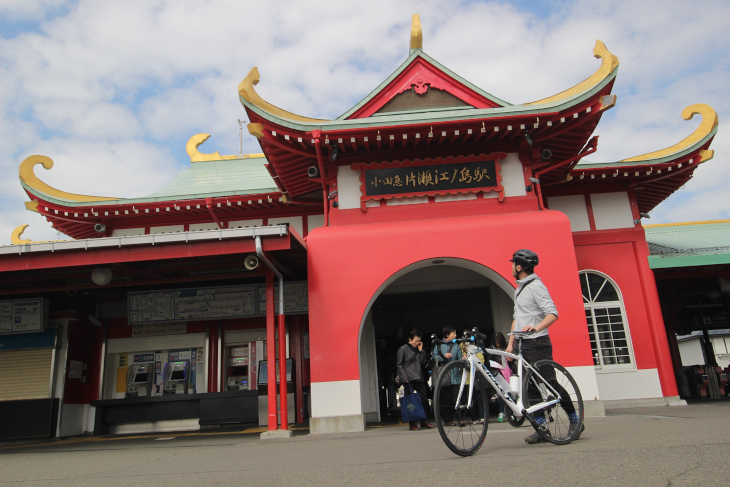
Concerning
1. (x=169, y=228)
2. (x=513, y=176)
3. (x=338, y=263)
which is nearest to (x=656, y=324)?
(x=513, y=176)

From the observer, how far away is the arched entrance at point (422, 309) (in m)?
9.47

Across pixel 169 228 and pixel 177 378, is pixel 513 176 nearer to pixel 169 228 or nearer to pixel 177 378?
pixel 169 228

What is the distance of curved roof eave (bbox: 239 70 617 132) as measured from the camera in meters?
8.88

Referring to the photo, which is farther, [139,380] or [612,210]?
[139,380]

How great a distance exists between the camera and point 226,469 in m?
4.39

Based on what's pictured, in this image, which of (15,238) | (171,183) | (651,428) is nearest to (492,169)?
(651,428)

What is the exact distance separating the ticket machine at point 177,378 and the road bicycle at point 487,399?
8.80 m

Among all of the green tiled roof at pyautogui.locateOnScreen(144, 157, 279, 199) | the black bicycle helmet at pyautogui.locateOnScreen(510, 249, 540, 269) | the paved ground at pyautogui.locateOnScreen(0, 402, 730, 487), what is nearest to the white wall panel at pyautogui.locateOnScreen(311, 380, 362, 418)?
the paved ground at pyautogui.locateOnScreen(0, 402, 730, 487)

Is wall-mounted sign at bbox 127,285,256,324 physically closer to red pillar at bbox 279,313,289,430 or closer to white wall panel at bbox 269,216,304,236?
white wall panel at bbox 269,216,304,236

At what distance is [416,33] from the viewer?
10.4 m

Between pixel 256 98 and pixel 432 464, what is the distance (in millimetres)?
7114

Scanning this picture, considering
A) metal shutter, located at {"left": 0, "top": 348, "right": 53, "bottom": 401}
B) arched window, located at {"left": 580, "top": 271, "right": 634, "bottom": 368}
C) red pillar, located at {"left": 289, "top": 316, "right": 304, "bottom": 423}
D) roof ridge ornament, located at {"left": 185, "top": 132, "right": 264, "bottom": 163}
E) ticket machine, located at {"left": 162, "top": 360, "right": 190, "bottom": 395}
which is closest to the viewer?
arched window, located at {"left": 580, "top": 271, "right": 634, "bottom": 368}

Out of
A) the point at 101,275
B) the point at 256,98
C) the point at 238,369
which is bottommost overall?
the point at 238,369

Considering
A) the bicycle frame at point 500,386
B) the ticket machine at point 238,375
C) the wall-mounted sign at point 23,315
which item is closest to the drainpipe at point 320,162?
the ticket machine at point 238,375
